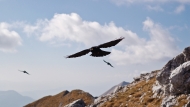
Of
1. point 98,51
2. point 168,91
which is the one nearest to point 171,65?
point 168,91

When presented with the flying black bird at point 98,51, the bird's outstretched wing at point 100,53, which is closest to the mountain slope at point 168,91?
the bird's outstretched wing at point 100,53

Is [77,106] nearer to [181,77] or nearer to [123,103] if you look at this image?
[123,103]

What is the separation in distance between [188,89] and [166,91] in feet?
13.7

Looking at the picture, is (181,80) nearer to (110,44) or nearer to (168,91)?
(168,91)

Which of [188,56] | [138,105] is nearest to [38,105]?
[138,105]

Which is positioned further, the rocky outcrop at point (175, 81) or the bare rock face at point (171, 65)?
the bare rock face at point (171, 65)

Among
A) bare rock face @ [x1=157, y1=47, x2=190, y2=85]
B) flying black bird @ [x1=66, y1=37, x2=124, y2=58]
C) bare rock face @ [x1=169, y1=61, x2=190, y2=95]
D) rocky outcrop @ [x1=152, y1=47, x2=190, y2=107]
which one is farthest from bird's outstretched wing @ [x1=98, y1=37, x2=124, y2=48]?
bare rock face @ [x1=157, y1=47, x2=190, y2=85]

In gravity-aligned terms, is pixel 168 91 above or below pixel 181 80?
below

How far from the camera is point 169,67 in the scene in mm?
38031

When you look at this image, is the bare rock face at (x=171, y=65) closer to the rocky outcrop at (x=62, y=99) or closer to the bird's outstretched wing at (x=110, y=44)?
the bird's outstretched wing at (x=110, y=44)

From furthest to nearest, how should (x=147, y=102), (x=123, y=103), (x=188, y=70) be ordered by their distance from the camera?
(x=123, y=103), (x=147, y=102), (x=188, y=70)

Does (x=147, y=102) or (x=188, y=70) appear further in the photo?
(x=147, y=102)

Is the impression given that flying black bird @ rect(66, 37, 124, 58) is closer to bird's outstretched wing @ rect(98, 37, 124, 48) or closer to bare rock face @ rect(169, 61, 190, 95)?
bird's outstretched wing @ rect(98, 37, 124, 48)

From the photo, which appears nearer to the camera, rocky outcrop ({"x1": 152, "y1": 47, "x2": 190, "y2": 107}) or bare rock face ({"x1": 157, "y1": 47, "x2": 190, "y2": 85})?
rocky outcrop ({"x1": 152, "y1": 47, "x2": 190, "y2": 107})
